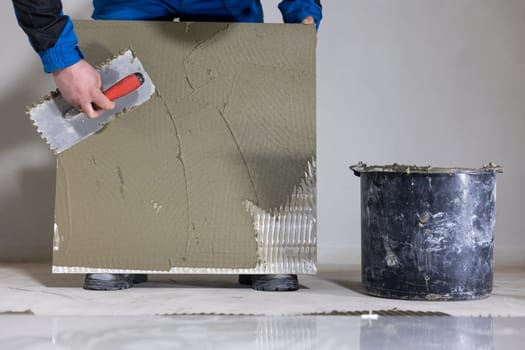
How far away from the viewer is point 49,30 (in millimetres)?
1541

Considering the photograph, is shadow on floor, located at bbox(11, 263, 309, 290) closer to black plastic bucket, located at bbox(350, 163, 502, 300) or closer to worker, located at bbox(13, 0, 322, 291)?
worker, located at bbox(13, 0, 322, 291)

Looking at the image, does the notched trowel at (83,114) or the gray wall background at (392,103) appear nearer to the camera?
the notched trowel at (83,114)

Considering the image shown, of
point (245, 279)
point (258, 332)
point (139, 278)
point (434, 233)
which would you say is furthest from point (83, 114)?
point (434, 233)

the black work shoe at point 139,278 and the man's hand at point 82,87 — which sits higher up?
the man's hand at point 82,87

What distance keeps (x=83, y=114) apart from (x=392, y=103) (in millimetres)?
1166

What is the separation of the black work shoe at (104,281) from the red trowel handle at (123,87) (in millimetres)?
453

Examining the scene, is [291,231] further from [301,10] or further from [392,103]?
[392,103]

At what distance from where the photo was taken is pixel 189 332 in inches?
50.6

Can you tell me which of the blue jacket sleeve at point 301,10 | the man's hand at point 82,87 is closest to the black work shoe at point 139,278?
the man's hand at point 82,87

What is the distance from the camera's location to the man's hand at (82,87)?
1599 mm

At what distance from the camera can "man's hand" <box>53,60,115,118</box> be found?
5.24 feet

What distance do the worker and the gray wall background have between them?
1.92 feet

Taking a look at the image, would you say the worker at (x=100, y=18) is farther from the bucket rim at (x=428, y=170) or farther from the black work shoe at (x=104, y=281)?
the bucket rim at (x=428, y=170)

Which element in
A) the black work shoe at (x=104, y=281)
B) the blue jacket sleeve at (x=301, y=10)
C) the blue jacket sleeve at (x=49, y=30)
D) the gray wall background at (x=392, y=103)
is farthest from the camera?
the gray wall background at (x=392, y=103)
